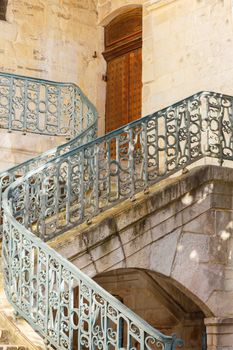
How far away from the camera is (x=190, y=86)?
11305 mm

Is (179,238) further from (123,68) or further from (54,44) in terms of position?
(54,44)

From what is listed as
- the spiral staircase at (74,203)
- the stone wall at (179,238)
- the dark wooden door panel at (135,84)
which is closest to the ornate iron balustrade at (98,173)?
the spiral staircase at (74,203)

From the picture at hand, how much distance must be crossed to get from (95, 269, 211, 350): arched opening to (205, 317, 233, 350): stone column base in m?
1.38

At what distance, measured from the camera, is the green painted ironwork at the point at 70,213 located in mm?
6449

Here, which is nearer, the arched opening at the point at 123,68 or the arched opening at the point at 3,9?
the arched opening at the point at 3,9

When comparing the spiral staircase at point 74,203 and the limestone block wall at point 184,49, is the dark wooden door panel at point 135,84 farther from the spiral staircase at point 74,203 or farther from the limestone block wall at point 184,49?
the spiral staircase at point 74,203

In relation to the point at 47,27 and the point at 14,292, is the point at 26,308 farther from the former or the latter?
the point at 47,27

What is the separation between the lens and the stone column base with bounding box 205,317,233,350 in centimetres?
864

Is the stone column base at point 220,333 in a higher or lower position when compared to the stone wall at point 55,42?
lower

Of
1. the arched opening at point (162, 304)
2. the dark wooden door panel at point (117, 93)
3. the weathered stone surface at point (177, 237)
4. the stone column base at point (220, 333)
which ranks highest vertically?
the dark wooden door panel at point (117, 93)

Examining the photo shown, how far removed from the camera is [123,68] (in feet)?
43.9

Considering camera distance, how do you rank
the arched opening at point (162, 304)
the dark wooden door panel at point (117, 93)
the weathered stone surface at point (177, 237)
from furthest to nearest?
1. the dark wooden door panel at point (117, 93)
2. the arched opening at point (162, 304)
3. the weathered stone surface at point (177, 237)

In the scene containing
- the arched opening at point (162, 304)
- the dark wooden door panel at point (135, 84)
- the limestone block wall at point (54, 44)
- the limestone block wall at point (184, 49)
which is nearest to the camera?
the arched opening at point (162, 304)

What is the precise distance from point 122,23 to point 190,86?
2.79 meters
